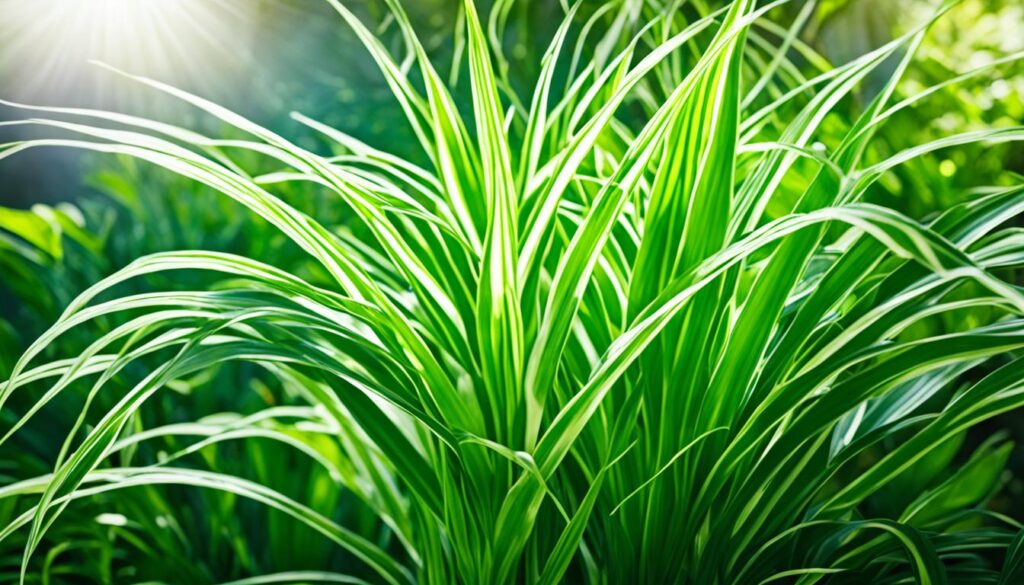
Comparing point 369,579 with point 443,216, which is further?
point 369,579

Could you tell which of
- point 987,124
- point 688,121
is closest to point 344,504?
point 688,121

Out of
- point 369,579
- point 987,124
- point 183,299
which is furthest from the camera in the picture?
point 987,124

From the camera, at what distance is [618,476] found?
54 centimetres

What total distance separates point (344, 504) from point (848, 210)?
620 mm

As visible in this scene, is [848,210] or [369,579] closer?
[848,210]

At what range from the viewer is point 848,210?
1.28ft

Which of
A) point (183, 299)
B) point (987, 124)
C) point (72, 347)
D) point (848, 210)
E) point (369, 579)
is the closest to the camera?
point (848, 210)

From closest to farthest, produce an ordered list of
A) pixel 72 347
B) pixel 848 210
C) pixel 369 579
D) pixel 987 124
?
1. pixel 848 210
2. pixel 369 579
3. pixel 72 347
4. pixel 987 124

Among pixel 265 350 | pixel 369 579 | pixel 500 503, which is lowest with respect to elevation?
pixel 369 579

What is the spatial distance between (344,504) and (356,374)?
1.42 ft

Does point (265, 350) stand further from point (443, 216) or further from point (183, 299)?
point (443, 216)

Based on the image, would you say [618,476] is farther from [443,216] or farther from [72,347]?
[72,347]

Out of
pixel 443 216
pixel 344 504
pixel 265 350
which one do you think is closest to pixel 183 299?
pixel 265 350

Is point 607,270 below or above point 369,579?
above
